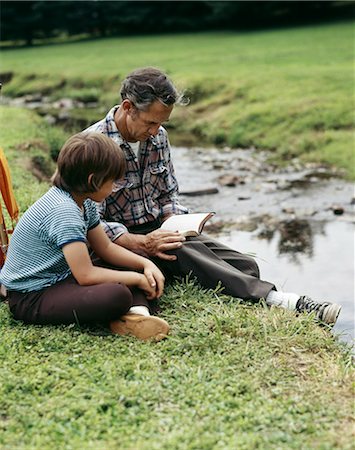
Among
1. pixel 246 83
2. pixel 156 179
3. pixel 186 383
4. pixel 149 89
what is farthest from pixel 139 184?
pixel 246 83

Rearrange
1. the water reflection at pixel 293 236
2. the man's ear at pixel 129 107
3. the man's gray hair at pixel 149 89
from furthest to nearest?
the water reflection at pixel 293 236 → the man's ear at pixel 129 107 → the man's gray hair at pixel 149 89

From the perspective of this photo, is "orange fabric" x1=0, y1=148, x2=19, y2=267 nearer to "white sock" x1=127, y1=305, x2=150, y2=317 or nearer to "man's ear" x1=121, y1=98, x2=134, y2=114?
"man's ear" x1=121, y1=98, x2=134, y2=114

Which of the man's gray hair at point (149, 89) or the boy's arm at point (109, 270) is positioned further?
the man's gray hair at point (149, 89)

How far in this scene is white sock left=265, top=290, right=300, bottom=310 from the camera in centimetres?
484

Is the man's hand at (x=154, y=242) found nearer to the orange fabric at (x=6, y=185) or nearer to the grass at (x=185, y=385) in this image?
the grass at (x=185, y=385)

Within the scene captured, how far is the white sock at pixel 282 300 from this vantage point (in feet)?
15.9

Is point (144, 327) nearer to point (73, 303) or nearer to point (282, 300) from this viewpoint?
point (73, 303)

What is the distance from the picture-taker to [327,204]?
9.45m

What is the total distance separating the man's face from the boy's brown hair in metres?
0.61

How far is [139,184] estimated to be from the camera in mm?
5176

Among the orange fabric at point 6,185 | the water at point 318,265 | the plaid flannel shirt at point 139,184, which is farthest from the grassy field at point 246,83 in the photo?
the water at point 318,265

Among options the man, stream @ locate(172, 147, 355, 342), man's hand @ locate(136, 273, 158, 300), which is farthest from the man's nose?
stream @ locate(172, 147, 355, 342)

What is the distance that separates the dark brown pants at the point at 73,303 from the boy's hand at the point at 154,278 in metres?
0.10

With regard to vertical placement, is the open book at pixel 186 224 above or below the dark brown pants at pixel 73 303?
above
